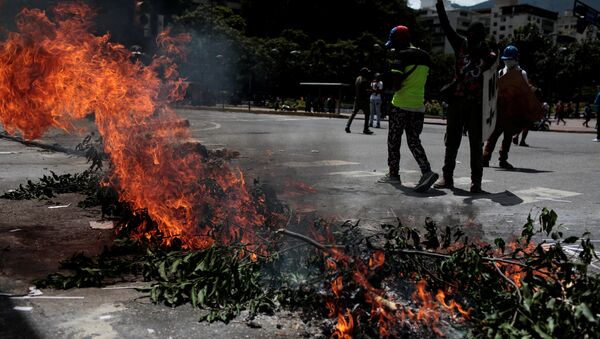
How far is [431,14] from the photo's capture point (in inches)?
6816

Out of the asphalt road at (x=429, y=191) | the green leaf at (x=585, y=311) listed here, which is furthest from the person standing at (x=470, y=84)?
the green leaf at (x=585, y=311)

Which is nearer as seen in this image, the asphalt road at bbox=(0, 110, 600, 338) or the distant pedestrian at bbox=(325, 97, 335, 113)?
the asphalt road at bbox=(0, 110, 600, 338)

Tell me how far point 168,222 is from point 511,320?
2555 millimetres

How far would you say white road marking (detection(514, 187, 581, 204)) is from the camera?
22.9ft

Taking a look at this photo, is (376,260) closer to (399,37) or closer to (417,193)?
(417,193)

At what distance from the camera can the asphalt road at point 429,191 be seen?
5.86 m

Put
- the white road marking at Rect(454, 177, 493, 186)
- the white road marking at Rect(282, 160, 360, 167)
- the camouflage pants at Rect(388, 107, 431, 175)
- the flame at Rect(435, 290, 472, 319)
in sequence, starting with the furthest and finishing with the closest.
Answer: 1. the white road marking at Rect(282, 160, 360, 167)
2. the white road marking at Rect(454, 177, 493, 186)
3. the camouflage pants at Rect(388, 107, 431, 175)
4. the flame at Rect(435, 290, 472, 319)

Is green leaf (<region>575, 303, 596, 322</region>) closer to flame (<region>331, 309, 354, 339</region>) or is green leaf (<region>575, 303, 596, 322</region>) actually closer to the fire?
flame (<region>331, 309, 354, 339</region>)

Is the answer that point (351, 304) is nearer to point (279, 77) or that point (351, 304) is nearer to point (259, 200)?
point (259, 200)

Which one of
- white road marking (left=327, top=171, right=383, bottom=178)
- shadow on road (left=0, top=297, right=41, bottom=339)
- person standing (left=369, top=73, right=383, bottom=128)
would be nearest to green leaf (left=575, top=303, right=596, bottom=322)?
shadow on road (left=0, top=297, right=41, bottom=339)

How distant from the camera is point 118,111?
225 inches

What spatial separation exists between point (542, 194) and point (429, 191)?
4.52 ft

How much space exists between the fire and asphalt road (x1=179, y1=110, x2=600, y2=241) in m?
1.17

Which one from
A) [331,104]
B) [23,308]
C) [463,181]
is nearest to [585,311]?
[23,308]
